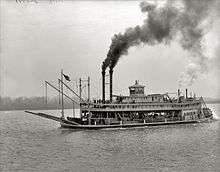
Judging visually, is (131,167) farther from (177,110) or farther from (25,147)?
(177,110)

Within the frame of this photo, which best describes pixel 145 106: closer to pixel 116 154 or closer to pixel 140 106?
pixel 140 106

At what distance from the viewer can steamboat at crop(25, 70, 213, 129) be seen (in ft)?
191

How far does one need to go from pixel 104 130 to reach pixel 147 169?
1175 inches

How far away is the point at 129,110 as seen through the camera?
61094 mm

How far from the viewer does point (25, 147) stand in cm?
4125

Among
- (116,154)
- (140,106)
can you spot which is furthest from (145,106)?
(116,154)

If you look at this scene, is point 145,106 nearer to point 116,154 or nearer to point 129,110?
point 129,110

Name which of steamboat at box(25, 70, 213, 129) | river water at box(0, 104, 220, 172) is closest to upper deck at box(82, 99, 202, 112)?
steamboat at box(25, 70, 213, 129)

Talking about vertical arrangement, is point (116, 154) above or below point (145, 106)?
below

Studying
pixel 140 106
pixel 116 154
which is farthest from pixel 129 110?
pixel 116 154

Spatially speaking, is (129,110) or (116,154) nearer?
(116,154)

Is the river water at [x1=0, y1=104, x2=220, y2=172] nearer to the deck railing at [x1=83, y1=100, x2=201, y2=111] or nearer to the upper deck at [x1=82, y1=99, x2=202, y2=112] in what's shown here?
the upper deck at [x1=82, y1=99, x2=202, y2=112]

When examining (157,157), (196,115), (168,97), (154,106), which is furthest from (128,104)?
(157,157)

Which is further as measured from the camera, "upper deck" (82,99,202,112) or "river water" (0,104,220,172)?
"upper deck" (82,99,202,112)
